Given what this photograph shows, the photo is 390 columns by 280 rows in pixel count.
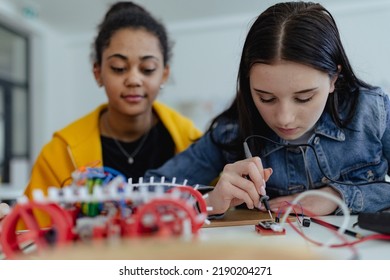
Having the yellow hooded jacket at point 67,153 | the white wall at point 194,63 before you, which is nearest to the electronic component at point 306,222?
the white wall at point 194,63

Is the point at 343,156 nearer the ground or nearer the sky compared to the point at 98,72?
nearer the ground

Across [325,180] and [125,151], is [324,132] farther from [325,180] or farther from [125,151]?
[125,151]

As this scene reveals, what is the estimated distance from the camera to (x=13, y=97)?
2.58 meters

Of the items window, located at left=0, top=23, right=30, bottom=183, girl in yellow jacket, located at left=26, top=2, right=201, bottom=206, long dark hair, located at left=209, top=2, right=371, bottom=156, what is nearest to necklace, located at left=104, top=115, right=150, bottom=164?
girl in yellow jacket, located at left=26, top=2, right=201, bottom=206

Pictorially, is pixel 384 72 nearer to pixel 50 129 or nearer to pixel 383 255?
pixel 383 255

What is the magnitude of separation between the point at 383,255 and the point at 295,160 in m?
0.22

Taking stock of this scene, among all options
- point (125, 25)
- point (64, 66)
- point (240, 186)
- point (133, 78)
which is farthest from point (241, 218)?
point (64, 66)

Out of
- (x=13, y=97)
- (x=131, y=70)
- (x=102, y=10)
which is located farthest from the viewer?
(x=13, y=97)

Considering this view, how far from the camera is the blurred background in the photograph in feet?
3.99

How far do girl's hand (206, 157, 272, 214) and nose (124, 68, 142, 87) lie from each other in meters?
0.35

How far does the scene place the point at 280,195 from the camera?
1.72 feet

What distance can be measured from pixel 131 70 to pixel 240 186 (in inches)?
15.3

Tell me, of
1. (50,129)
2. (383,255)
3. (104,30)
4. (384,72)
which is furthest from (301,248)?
(50,129)

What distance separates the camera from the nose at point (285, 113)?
0.43 meters
